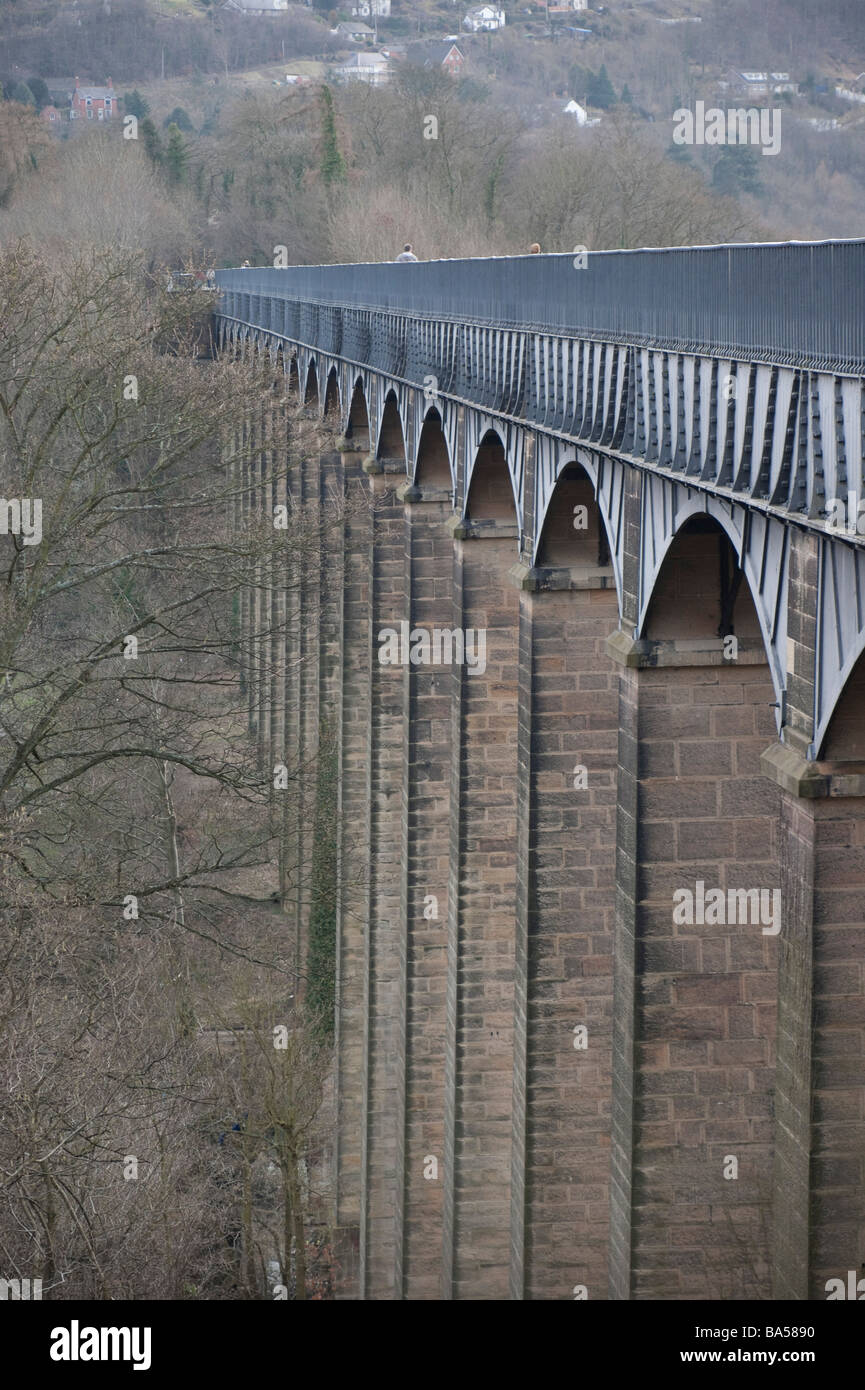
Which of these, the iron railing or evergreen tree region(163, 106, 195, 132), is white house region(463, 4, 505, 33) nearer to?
evergreen tree region(163, 106, 195, 132)

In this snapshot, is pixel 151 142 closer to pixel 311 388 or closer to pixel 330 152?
pixel 330 152

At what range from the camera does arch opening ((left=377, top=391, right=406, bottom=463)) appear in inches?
1064

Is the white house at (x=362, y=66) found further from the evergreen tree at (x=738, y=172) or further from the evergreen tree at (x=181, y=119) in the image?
the evergreen tree at (x=738, y=172)

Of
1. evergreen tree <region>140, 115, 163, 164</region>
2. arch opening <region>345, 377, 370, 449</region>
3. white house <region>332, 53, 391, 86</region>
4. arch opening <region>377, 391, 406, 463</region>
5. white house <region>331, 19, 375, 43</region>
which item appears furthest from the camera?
white house <region>331, 19, 375, 43</region>

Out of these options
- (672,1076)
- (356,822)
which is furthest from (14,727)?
(672,1076)

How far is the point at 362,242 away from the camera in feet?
204

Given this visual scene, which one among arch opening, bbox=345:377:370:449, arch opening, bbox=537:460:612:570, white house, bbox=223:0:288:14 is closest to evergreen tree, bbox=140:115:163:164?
arch opening, bbox=345:377:370:449

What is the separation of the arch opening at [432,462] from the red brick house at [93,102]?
122363mm

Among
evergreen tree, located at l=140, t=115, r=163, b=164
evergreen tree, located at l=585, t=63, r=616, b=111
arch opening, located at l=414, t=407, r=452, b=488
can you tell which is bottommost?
arch opening, located at l=414, t=407, r=452, b=488

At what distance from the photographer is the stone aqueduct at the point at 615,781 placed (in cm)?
986

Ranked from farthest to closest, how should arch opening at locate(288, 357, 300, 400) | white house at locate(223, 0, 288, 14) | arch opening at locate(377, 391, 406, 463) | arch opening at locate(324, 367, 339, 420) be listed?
white house at locate(223, 0, 288, 14)
arch opening at locate(288, 357, 300, 400)
arch opening at locate(324, 367, 339, 420)
arch opening at locate(377, 391, 406, 463)

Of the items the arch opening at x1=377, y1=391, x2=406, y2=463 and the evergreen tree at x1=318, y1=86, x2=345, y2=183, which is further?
the evergreen tree at x1=318, y1=86, x2=345, y2=183

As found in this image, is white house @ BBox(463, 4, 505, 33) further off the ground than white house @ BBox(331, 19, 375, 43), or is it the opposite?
white house @ BBox(331, 19, 375, 43)

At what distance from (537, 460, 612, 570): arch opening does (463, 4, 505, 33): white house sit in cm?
16496
